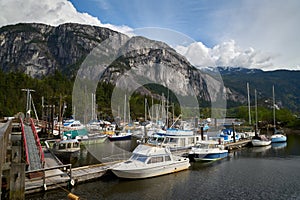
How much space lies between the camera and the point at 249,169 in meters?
25.2

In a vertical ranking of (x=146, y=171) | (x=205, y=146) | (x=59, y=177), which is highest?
(x=205, y=146)

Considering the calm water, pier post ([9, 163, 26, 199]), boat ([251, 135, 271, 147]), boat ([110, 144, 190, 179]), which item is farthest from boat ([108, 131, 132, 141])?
pier post ([9, 163, 26, 199])

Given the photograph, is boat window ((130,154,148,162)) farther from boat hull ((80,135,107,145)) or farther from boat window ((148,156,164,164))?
boat hull ((80,135,107,145))

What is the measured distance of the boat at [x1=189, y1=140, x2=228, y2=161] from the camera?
2831 centimetres

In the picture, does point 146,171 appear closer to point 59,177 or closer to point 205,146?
point 59,177

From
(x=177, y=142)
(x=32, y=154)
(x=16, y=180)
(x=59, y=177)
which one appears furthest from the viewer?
(x=177, y=142)

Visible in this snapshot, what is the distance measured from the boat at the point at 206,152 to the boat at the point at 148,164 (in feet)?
16.0

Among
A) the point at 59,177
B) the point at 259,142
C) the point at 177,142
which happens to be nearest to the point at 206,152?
→ the point at 177,142

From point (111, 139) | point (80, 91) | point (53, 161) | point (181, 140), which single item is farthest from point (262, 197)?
point (80, 91)

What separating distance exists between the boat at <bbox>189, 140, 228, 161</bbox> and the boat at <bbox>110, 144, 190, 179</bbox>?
16.0ft

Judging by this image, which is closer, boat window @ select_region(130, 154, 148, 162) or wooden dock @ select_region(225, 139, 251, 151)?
boat window @ select_region(130, 154, 148, 162)

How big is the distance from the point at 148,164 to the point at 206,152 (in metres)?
10.3

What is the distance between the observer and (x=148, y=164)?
68.5ft

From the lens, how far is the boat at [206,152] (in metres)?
28.3
